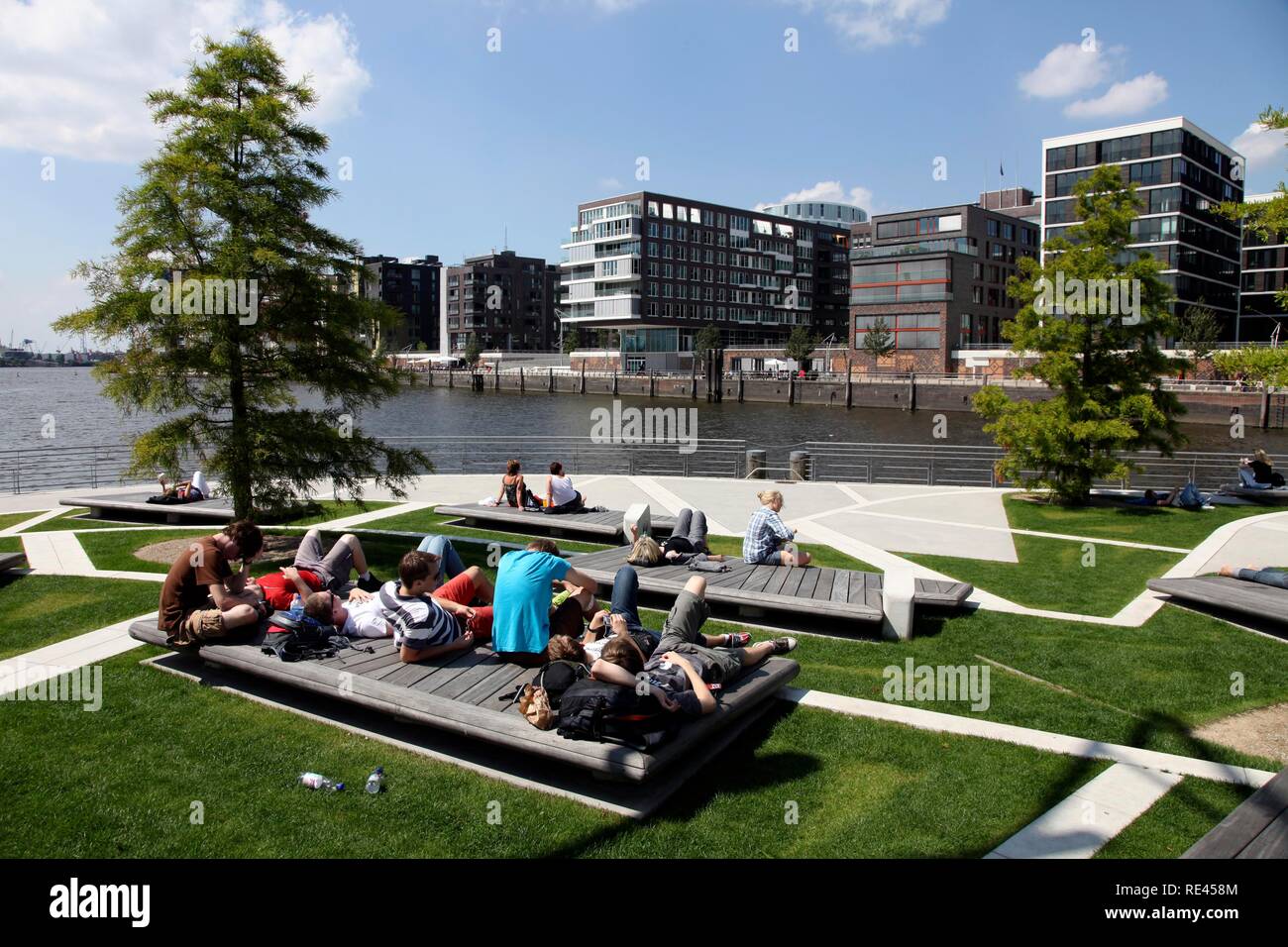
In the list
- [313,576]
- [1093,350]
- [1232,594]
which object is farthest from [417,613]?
[1093,350]

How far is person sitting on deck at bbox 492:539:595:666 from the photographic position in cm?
Result: 701

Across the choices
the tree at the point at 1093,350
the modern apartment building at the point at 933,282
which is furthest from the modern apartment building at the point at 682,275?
the tree at the point at 1093,350

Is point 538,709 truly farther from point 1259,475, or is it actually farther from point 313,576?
point 1259,475

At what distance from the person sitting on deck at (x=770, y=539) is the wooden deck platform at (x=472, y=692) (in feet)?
11.0

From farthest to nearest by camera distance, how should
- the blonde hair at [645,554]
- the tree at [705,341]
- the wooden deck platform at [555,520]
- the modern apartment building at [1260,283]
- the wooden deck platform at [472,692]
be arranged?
the tree at [705,341] < the modern apartment building at [1260,283] < the wooden deck platform at [555,520] < the blonde hair at [645,554] < the wooden deck platform at [472,692]

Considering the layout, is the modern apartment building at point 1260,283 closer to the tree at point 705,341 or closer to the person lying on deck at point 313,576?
the tree at point 705,341

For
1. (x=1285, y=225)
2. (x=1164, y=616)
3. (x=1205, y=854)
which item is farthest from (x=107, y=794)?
(x=1285, y=225)

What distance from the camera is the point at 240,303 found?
1140 centimetres

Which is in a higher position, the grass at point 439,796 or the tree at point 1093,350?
the tree at point 1093,350

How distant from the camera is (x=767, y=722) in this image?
6957mm

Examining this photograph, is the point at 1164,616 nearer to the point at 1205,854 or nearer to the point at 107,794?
the point at 1205,854

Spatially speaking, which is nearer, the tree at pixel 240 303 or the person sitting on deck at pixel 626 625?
the person sitting on deck at pixel 626 625

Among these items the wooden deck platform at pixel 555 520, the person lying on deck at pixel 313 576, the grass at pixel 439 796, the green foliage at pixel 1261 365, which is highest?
the green foliage at pixel 1261 365

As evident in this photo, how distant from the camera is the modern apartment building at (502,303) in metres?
156
